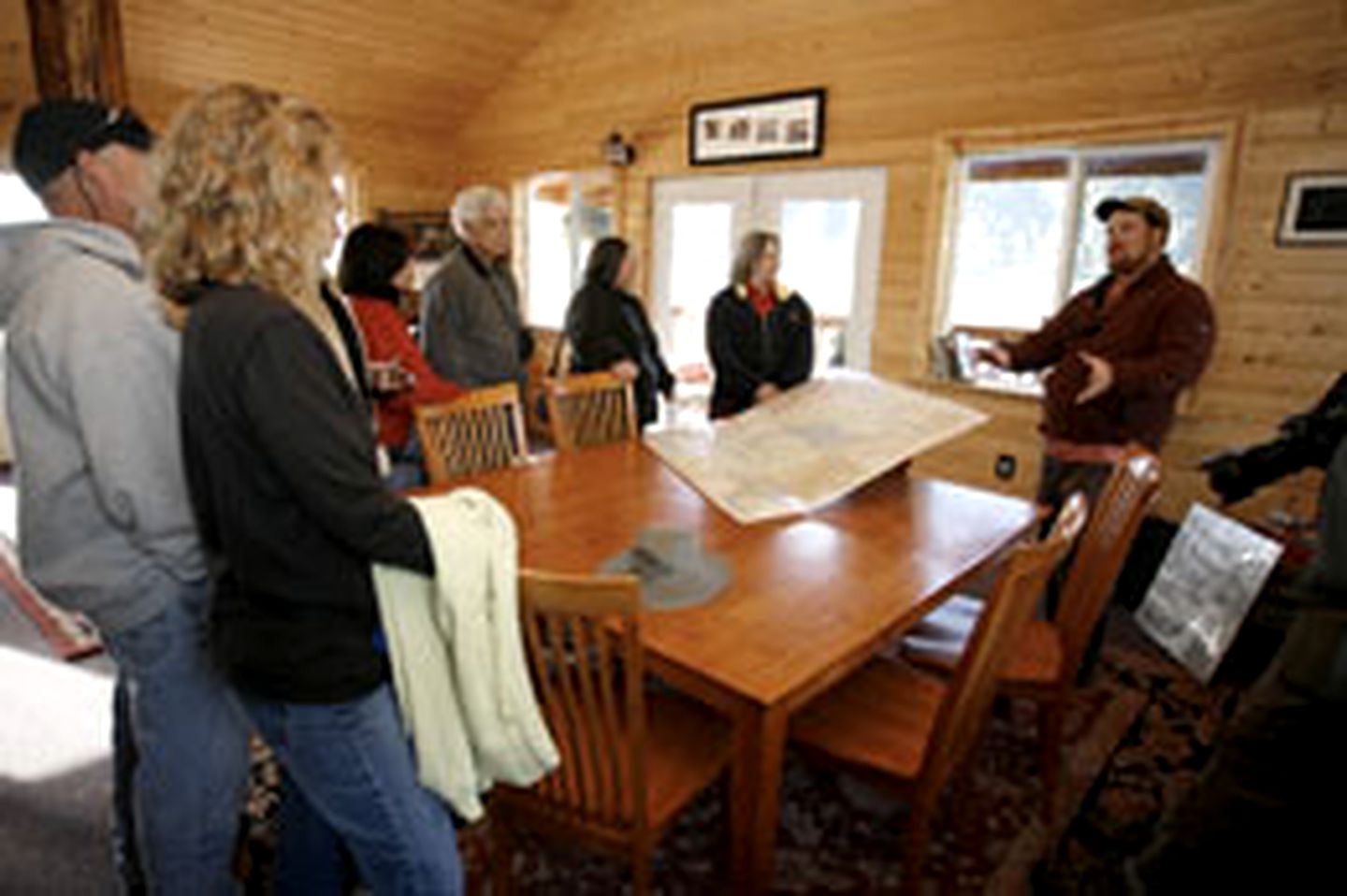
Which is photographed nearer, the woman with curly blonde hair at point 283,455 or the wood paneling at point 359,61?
the woman with curly blonde hair at point 283,455

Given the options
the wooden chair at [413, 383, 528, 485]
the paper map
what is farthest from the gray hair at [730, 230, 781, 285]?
the wooden chair at [413, 383, 528, 485]

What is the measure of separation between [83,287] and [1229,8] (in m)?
4.08

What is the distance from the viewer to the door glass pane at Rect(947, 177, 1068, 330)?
392cm

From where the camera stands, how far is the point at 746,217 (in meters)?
4.88

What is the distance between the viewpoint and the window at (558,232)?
231 inches

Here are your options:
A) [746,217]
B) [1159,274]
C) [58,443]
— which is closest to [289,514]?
[58,443]

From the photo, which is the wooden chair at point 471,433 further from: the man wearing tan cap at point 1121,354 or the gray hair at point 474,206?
the man wearing tan cap at point 1121,354

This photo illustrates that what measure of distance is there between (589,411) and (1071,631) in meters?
1.65

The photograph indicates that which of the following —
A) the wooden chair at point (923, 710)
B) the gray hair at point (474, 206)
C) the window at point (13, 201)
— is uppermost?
the window at point (13, 201)

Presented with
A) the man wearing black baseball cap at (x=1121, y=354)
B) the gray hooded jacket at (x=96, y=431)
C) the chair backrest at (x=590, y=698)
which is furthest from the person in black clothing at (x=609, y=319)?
the gray hooded jacket at (x=96, y=431)

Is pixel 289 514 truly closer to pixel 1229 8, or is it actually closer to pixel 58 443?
pixel 58 443

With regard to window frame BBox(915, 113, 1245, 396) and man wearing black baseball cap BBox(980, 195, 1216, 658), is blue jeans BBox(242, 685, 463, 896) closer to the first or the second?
man wearing black baseball cap BBox(980, 195, 1216, 658)

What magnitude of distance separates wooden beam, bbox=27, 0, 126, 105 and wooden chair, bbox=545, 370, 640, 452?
2.33m

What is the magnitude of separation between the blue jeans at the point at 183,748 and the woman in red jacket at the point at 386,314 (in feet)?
3.98
